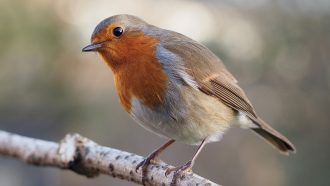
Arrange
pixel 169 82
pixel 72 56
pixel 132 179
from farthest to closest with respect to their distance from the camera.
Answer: pixel 72 56 → pixel 169 82 → pixel 132 179

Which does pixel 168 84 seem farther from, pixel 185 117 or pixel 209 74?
pixel 209 74

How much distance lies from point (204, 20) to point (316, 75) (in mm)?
2441

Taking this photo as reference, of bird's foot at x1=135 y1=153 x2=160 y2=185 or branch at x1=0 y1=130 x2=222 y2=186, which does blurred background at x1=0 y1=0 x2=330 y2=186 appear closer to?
bird's foot at x1=135 y1=153 x2=160 y2=185

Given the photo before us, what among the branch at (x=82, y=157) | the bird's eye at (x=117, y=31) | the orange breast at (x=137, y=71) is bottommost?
the branch at (x=82, y=157)

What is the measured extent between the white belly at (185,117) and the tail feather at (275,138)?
46 centimetres

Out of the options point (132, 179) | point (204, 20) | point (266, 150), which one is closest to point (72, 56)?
point (204, 20)

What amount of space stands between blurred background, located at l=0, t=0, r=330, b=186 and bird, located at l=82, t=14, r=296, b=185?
4.04 ft

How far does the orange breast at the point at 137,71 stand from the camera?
3498 mm

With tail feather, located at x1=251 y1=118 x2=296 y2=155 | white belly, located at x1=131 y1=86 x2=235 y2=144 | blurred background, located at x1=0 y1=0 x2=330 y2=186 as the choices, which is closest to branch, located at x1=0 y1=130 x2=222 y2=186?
white belly, located at x1=131 y1=86 x2=235 y2=144

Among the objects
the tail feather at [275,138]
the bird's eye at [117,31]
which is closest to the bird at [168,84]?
the bird's eye at [117,31]

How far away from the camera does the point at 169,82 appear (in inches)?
140

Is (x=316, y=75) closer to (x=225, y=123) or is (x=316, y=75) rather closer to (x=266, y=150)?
(x=266, y=150)

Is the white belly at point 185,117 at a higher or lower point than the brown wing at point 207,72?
lower

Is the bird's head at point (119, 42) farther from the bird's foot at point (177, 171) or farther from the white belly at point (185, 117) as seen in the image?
the bird's foot at point (177, 171)
